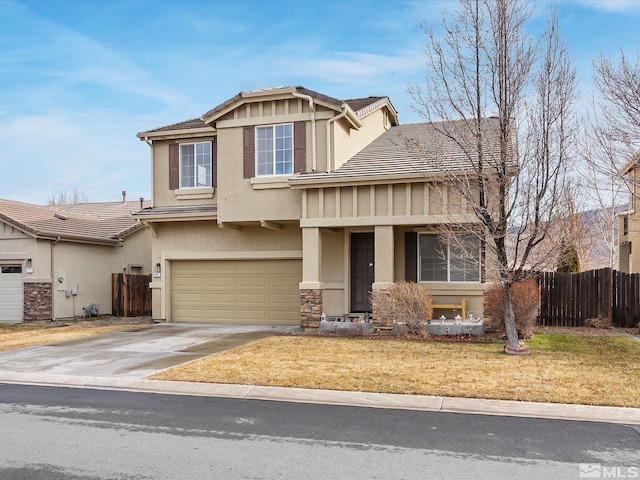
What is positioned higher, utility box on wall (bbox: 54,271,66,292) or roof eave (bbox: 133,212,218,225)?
roof eave (bbox: 133,212,218,225)

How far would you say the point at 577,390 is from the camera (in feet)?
25.8

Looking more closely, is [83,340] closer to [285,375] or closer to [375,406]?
[285,375]

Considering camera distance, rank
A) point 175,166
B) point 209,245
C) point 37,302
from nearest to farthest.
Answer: point 209,245
point 175,166
point 37,302

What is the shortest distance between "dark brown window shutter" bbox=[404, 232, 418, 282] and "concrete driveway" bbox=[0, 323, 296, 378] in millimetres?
3975

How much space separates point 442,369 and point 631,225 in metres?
16.5

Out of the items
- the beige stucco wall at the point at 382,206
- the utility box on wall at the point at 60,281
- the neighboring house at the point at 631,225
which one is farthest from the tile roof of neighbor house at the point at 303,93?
the neighboring house at the point at 631,225

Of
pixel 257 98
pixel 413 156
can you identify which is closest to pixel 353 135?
pixel 257 98

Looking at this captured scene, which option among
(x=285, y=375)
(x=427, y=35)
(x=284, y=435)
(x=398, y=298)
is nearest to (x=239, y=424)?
(x=284, y=435)

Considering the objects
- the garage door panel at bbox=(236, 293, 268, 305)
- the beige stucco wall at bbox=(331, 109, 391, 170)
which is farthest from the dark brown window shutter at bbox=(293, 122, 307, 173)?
the garage door panel at bbox=(236, 293, 268, 305)

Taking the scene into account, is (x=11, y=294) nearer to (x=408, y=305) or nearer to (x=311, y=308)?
(x=311, y=308)

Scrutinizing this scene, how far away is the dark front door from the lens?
54.5ft

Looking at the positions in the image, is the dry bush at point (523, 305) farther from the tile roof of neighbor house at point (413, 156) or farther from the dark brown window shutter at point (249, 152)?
the dark brown window shutter at point (249, 152)

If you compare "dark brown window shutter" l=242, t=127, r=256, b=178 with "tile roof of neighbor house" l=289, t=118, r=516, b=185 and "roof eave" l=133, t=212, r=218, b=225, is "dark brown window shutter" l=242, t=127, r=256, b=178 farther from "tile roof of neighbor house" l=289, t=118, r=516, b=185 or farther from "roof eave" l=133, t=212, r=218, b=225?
"roof eave" l=133, t=212, r=218, b=225

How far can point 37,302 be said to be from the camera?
63.4 ft
